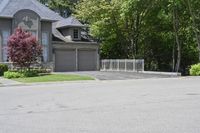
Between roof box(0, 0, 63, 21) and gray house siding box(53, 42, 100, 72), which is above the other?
roof box(0, 0, 63, 21)

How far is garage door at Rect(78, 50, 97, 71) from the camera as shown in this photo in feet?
165

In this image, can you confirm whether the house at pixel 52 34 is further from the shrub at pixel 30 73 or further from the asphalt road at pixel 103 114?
the asphalt road at pixel 103 114

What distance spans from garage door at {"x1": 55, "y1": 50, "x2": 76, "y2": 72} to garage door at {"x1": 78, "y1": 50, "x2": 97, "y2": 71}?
34.2 inches

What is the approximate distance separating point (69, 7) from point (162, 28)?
64.7ft

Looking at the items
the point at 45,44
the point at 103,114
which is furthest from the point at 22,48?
the point at 103,114

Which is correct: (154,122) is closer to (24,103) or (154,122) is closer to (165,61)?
(24,103)

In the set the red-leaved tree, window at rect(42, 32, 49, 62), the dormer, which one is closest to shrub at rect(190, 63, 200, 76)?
the red-leaved tree

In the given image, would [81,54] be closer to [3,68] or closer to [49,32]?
[49,32]

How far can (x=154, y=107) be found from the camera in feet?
48.3

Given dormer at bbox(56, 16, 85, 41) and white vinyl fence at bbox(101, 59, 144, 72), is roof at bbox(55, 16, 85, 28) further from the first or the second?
white vinyl fence at bbox(101, 59, 144, 72)

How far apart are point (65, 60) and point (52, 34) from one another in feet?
11.4

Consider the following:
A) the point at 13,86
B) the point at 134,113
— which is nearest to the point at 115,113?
the point at 134,113

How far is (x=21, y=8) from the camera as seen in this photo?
4484 centimetres

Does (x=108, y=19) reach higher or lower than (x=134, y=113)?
higher
